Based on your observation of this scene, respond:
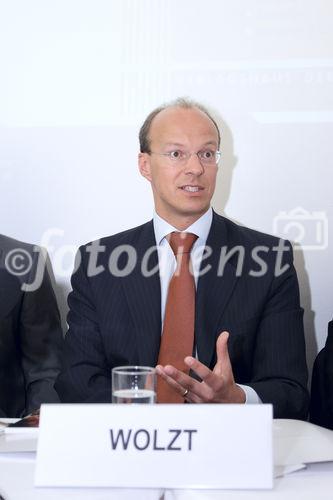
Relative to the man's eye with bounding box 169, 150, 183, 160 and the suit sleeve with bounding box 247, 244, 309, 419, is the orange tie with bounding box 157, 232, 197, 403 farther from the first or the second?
the man's eye with bounding box 169, 150, 183, 160

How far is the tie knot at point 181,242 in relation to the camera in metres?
2.35

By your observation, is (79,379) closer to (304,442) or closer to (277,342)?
(277,342)

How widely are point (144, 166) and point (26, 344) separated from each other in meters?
0.71

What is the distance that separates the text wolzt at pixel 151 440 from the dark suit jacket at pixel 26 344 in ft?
4.46

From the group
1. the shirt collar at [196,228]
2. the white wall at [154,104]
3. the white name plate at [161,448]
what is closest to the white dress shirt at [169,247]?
the shirt collar at [196,228]

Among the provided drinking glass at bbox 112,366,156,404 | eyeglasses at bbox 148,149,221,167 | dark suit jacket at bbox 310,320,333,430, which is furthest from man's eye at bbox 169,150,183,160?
drinking glass at bbox 112,366,156,404

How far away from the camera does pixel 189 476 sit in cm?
110

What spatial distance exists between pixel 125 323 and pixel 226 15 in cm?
122

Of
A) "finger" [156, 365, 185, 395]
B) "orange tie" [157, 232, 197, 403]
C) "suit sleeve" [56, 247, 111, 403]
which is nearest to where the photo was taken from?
"finger" [156, 365, 185, 395]

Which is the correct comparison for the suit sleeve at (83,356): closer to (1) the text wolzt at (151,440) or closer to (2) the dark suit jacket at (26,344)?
(2) the dark suit jacket at (26,344)

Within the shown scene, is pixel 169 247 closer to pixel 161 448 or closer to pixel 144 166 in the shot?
pixel 144 166
